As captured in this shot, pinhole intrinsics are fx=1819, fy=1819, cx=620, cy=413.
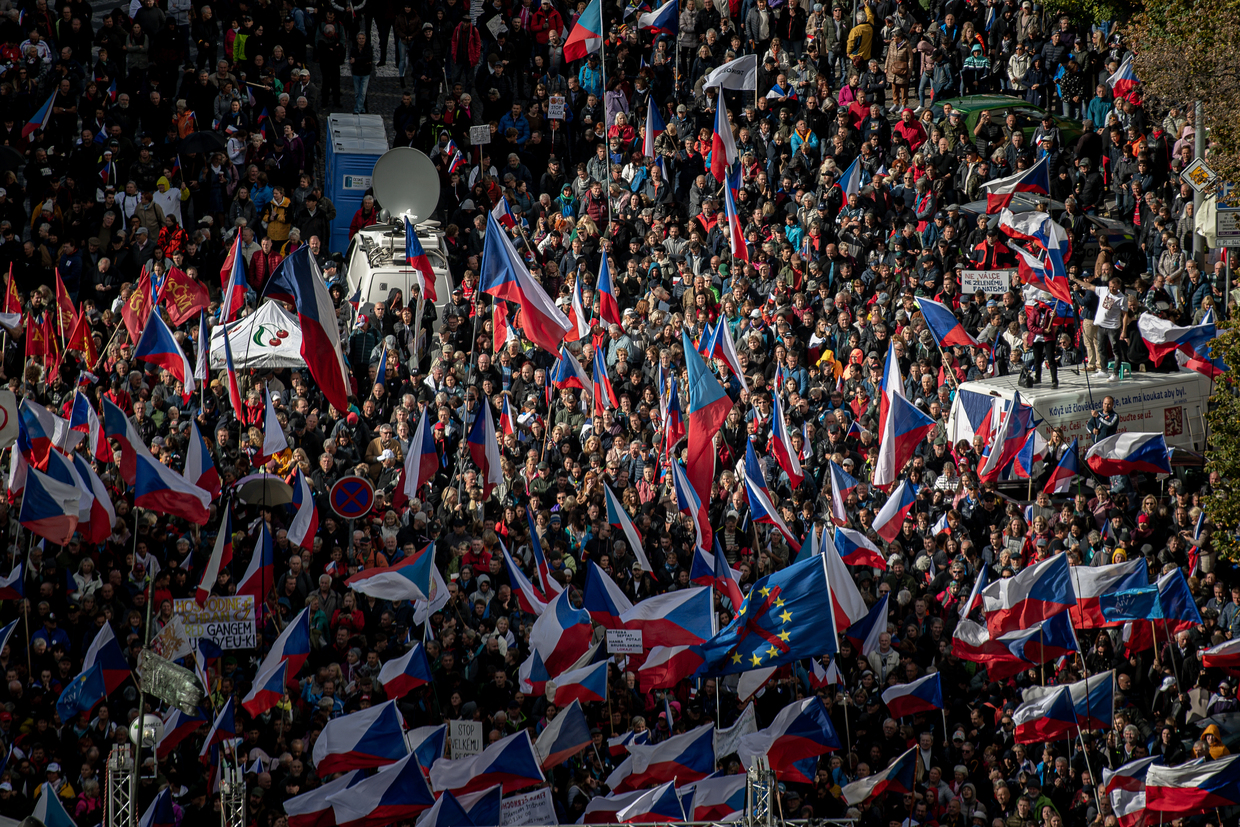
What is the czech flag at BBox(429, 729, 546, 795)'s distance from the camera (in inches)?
660

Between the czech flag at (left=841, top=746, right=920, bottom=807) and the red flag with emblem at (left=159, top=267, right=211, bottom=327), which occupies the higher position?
the red flag with emblem at (left=159, top=267, right=211, bottom=327)

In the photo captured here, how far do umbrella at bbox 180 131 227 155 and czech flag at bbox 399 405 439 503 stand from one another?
27.5 feet

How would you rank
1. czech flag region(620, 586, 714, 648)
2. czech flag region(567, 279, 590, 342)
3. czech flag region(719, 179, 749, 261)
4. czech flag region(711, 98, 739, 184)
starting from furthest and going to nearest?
czech flag region(711, 98, 739, 184), czech flag region(719, 179, 749, 261), czech flag region(567, 279, 590, 342), czech flag region(620, 586, 714, 648)

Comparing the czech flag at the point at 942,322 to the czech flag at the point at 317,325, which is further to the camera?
the czech flag at the point at 942,322

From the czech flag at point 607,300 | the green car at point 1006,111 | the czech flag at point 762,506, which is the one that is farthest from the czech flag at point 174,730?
the green car at point 1006,111

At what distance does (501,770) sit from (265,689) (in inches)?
104

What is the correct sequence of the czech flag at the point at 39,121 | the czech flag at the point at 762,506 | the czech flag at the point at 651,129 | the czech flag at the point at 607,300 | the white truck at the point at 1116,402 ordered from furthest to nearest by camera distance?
the czech flag at the point at 651,129
the czech flag at the point at 39,121
the czech flag at the point at 607,300
the white truck at the point at 1116,402
the czech flag at the point at 762,506

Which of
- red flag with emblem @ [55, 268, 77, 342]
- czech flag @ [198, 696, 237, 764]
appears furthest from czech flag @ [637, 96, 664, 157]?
czech flag @ [198, 696, 237, 764]

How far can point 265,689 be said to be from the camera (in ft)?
58.3

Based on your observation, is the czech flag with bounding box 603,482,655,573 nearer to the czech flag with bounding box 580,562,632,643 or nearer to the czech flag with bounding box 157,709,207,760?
the czech flag with bounding box 580,562,632,643

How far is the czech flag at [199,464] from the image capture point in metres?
20.2

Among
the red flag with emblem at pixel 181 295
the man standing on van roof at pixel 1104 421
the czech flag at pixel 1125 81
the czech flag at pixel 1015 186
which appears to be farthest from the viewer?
the czech flag at pixel 1125 81

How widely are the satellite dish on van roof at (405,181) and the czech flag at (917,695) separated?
1200 cm

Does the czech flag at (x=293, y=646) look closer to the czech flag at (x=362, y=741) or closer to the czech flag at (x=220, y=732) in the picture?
the czech flag at (x=220, y=732)
